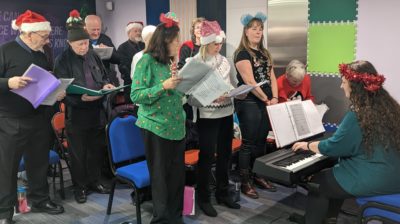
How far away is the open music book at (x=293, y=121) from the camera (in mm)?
2629

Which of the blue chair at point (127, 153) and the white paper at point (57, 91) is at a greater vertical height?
the white paper at point (57, 91)

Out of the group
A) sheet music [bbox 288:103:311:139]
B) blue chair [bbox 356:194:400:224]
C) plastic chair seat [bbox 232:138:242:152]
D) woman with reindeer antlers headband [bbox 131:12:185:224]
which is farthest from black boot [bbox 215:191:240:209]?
blue chair [bbox 356:194:400:224]

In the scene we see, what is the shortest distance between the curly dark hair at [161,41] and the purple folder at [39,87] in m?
0.70

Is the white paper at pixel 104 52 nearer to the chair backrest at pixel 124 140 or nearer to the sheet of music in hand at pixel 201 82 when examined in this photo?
the chair backrest at pixel 124 140

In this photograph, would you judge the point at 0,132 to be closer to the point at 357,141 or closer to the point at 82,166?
the point at 82,166

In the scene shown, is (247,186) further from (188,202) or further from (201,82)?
(201,82)

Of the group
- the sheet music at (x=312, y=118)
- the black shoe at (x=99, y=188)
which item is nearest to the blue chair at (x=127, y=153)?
the black shoe at (x=99, y=188)

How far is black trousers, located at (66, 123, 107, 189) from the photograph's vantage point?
3.45 meters

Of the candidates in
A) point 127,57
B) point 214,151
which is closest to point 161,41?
point 214,151

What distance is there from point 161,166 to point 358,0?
2.37 meters

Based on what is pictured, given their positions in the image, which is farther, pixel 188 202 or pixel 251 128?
pixel 251 128

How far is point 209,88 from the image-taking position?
100 inches

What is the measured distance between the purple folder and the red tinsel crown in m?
1.85

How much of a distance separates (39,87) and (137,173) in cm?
88
